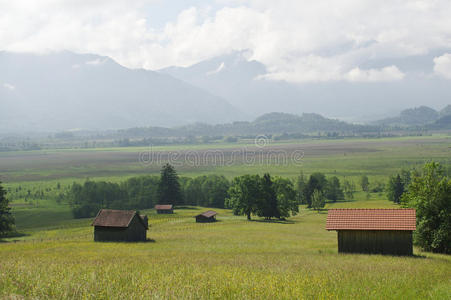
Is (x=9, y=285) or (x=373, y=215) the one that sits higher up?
(x=9, y=285)

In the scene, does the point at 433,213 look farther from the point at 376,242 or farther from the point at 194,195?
the point at 194,195

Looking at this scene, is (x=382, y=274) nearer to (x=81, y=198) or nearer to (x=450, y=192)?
(x=450, y=192)

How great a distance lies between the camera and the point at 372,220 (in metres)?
33.3

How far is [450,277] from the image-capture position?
2114 cm

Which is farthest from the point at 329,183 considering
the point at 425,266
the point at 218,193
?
the point at 425,266

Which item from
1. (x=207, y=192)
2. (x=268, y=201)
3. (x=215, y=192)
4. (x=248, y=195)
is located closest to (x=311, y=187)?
(x=215, y=192)

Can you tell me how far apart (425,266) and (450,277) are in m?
4.15

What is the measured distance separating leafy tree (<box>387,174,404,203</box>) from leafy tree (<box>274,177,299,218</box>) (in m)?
39.6

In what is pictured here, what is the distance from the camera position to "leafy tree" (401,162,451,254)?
3519 centimetres

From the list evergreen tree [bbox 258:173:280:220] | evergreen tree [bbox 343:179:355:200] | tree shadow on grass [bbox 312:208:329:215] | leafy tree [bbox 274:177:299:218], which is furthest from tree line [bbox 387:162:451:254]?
evergreen tree [bbox 343:179:355:200]

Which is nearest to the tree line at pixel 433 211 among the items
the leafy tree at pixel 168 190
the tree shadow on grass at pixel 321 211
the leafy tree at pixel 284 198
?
the leafy tree at pixel 284 198

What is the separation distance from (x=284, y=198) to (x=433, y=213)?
53391mm

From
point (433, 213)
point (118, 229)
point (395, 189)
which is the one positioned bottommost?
point (395, 189)

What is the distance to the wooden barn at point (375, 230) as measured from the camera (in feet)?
107
